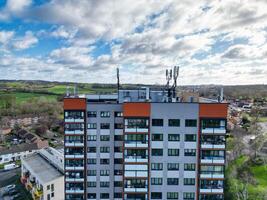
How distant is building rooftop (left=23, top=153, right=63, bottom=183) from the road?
883 centimetres

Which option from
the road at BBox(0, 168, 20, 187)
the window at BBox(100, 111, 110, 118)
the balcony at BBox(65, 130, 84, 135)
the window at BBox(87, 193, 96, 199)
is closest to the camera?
the balcony at BBox(65, 130, 84, 135)

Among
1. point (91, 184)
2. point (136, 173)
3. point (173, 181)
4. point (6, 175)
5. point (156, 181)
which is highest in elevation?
point (136, 173)

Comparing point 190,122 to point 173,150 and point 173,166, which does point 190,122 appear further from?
point 173,166

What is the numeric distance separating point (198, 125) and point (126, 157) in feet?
29.8

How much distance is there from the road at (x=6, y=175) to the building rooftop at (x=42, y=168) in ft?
29.0

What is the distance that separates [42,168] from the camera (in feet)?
185

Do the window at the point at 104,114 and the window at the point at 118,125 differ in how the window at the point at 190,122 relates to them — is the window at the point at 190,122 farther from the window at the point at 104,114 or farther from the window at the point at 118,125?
the window at the point at 104,114

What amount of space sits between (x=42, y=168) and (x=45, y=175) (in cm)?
480

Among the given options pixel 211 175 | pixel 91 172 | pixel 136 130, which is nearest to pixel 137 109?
pixel 136 130

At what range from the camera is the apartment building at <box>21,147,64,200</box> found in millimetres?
49469

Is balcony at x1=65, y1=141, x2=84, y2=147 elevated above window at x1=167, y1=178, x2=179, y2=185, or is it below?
above

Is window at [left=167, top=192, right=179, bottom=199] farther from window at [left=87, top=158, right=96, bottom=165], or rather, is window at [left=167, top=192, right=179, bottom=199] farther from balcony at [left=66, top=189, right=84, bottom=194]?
balcony at [left=66, top=189, right=84, bottom=194]

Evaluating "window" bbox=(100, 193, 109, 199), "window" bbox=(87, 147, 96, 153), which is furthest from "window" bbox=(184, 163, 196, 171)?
"window" bbox=(87, 147, 96, 153)

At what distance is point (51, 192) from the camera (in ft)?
164
